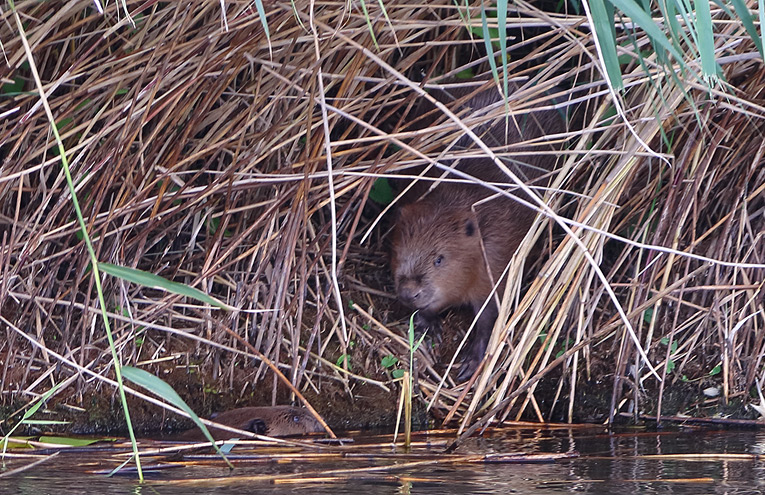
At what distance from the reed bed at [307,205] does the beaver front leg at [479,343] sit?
0.13 meters

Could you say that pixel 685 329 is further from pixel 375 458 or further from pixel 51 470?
pixel 51 470

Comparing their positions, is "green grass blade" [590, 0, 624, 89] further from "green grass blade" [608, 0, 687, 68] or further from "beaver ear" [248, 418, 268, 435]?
"beaver ear" [248, 418, 268, 435]

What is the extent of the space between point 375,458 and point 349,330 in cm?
103

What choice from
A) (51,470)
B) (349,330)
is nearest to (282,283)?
(349,330)

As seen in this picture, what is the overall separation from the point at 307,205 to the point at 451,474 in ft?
3.81

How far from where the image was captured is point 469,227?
12.7ft

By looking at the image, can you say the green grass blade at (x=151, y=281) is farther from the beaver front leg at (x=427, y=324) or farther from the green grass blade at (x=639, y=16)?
the beaver front leg at (x=427, y=324)

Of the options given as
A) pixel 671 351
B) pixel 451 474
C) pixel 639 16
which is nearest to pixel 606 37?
pixel 639 16

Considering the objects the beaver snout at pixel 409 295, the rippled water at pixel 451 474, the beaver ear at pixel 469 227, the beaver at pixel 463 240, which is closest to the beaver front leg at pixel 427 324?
the beaver at pixel 463 240

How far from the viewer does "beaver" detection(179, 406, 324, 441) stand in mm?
3014

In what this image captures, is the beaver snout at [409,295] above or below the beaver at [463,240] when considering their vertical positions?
below

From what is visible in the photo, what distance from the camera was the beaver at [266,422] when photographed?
3.01 meters

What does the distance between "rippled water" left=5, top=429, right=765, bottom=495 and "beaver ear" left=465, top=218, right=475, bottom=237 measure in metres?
1.14

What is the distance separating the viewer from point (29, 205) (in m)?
3.28
